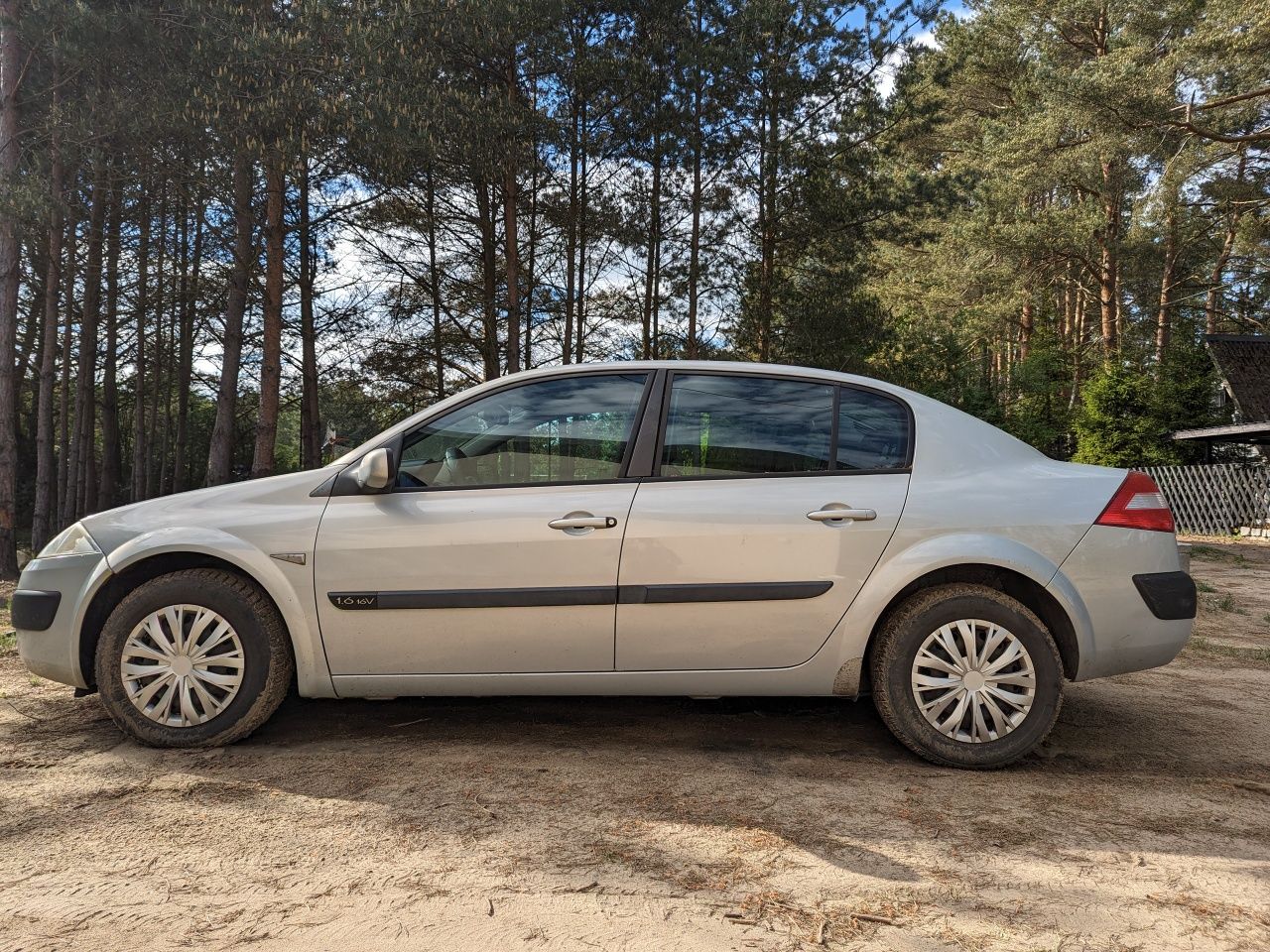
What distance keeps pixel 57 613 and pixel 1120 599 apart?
4.37 metres

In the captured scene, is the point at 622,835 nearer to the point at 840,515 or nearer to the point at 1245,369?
the point at 840,515

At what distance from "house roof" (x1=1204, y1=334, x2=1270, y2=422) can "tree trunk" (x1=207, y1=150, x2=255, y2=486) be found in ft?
79.5

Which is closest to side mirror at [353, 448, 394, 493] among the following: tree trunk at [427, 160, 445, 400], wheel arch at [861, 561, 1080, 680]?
wheel arch at [861, 561, 1080, 680]

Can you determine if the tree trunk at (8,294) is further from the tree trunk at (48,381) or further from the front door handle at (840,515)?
the front door handle at (840,515)

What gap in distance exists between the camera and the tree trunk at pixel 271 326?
12.7m

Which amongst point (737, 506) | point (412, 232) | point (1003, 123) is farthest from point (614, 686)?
point (1003, 123)

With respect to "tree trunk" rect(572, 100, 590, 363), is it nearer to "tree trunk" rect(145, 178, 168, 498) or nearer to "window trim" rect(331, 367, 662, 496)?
"tree trunk" rect(145, 178, 168, 498)

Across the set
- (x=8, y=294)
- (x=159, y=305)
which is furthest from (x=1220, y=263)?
(x=8, y=294)

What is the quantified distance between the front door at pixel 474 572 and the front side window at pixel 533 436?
0.01m

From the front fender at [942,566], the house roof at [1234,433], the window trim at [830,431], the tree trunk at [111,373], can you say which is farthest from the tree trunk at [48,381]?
the house roof at [1234,433]

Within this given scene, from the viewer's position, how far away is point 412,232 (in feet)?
58.7

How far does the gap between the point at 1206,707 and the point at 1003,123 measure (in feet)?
80.9

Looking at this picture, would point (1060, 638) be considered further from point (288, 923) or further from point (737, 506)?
point (288, 923)

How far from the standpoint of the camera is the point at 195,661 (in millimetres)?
3508
